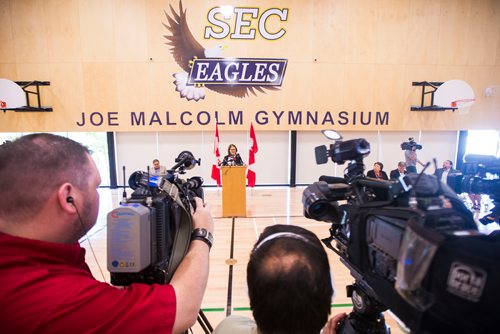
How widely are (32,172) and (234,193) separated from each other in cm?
578

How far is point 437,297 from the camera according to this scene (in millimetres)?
697

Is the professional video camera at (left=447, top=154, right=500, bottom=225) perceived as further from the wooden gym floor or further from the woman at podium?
the woman at podium

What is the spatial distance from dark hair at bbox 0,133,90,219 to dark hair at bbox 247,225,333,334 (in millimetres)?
637

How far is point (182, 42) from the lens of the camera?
8.70m

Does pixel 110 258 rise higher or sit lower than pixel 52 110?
lower

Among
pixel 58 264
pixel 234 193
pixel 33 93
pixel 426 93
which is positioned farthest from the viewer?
pixel 426 93

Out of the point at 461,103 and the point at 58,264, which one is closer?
the point at 58,264

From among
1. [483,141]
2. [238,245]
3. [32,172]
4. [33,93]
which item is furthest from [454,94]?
[33,93]

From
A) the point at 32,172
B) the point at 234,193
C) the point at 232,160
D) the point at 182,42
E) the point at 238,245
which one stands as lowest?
the point at 238,245

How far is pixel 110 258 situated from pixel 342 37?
31.0 feet

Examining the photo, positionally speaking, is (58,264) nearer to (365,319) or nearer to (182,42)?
(365,319)

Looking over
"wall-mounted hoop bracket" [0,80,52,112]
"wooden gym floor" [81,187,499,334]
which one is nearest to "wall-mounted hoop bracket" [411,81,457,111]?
"wooden gym floor" [81,187,499,334]

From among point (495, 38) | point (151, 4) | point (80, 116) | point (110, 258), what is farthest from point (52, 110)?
point (495, 38)

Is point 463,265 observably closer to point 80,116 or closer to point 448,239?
point 448,239
